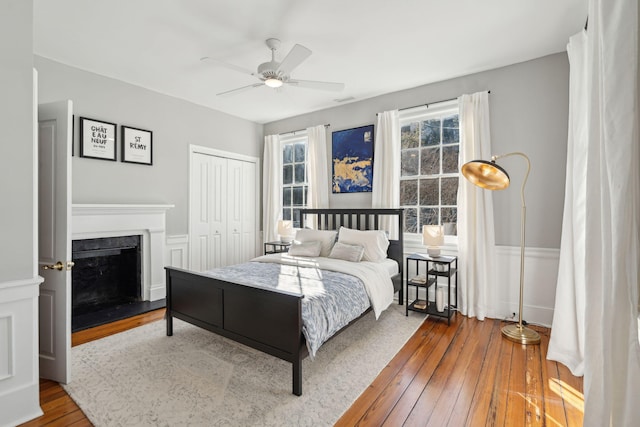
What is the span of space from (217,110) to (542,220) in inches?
188

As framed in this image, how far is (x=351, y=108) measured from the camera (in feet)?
15.3

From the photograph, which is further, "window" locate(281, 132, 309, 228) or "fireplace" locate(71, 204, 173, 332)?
"window" locate(281, 132, 309, 228)

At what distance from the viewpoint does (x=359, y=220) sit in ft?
14.4

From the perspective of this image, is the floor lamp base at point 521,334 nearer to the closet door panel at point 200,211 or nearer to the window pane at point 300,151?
the window pane at point 300,151

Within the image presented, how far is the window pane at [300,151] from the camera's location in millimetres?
5400

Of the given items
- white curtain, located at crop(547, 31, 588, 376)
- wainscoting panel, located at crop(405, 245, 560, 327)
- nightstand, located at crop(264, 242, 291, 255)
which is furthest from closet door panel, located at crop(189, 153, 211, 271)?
white curtain, located at crop(547, 31, 588, 376)

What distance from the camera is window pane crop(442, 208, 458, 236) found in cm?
384

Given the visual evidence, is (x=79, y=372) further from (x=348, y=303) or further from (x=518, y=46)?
(x=518, y=46)

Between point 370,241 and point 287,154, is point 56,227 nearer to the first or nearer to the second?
point 370,241

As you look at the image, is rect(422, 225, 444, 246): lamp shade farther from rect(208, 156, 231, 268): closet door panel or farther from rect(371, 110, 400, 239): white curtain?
rect(208, 156, 231, 268): closet door panel

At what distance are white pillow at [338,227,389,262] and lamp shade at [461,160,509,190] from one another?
1.31m

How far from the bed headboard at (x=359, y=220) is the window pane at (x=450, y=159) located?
80 centimetres

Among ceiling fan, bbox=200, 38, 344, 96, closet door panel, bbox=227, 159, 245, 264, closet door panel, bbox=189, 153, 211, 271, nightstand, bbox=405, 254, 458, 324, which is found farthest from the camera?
closet door panel, bbox=227, 159, 245, 264

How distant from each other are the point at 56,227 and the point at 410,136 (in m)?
3.92
